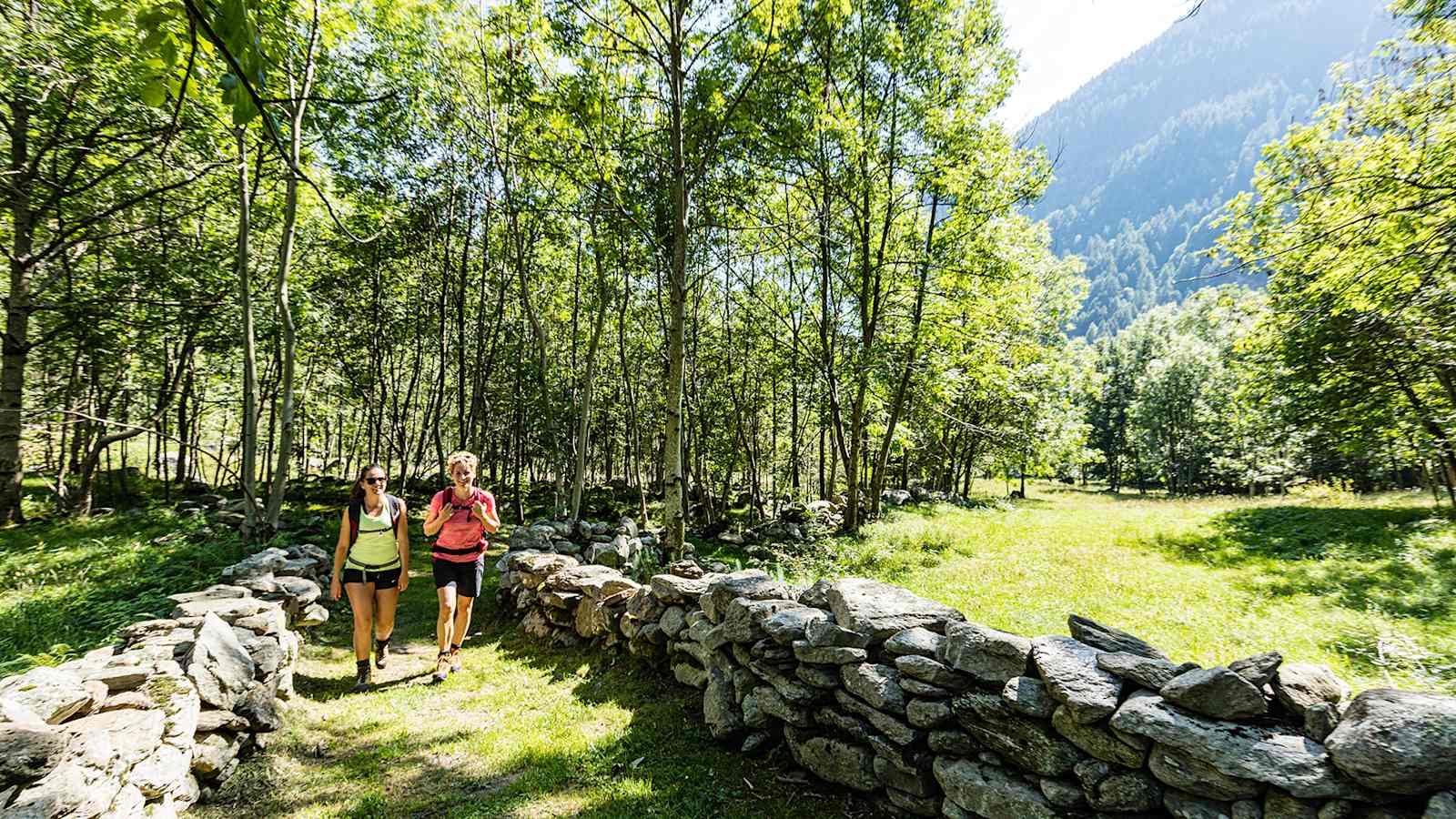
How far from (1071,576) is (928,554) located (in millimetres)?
2507

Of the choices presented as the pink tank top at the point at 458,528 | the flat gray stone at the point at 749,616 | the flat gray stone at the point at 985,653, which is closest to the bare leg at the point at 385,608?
the pink tank top at the point at 458,528

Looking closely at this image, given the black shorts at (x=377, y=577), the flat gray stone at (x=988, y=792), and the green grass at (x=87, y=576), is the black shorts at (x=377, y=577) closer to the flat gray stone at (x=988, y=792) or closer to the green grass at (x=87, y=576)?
the green grass at (x=87, y=576)

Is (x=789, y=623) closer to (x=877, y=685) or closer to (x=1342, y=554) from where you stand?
(x=877, y=685)

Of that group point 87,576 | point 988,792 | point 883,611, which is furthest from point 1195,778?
point 87,576

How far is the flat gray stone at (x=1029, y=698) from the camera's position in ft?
10.2

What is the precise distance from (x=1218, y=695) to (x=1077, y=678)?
0.58 m

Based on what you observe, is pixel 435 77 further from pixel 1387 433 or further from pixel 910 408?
pixel 1387 433

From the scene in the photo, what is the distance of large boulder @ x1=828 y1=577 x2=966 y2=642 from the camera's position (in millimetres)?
3994

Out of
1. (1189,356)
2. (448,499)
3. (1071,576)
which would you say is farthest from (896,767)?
(1189,356)

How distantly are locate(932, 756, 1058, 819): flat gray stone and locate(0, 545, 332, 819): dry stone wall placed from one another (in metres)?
4.35

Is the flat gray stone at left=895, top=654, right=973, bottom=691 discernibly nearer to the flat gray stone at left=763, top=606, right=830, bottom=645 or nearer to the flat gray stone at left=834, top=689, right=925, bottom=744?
the flat gray stone at left=834, top=689, right=925, bottom=744

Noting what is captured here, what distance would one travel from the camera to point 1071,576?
779cm

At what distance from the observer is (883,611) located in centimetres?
416

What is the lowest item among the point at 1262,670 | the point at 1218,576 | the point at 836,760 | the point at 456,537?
the point at 836,760
